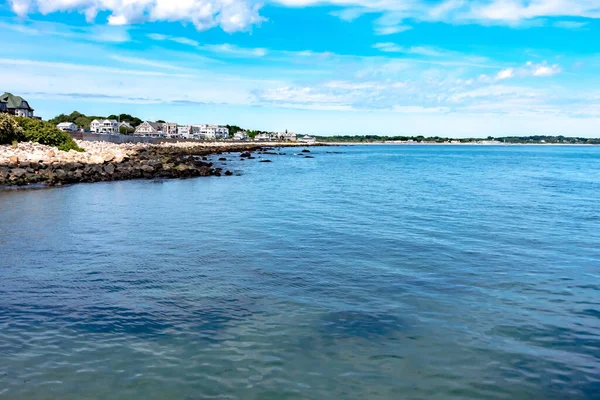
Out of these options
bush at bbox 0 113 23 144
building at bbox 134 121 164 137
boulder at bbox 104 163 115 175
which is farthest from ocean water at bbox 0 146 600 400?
building at bbox 134 121 164 137

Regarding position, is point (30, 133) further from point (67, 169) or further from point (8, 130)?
point (67, 169)

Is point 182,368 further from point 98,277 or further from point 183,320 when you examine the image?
point 98,277

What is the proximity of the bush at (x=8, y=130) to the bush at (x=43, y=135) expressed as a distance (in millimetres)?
1133

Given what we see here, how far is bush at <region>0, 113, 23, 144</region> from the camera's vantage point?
161ft

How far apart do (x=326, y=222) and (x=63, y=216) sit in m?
11.5

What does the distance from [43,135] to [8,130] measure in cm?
526

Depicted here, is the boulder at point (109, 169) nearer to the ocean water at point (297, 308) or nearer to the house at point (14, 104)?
the ocean water at point (297, 308)

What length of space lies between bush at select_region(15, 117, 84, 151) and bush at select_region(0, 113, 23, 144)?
1.13 m

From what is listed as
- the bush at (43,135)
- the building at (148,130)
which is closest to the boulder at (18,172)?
the bush at (43,135)

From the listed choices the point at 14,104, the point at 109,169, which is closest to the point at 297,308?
the point at 109,169

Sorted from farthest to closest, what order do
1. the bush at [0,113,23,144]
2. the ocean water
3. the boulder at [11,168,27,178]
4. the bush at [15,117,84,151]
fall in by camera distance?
the bush at [15,117,84,151]
the bush at [0,113,23,144]
the boulder at [11,168,27,178]
the ocean water

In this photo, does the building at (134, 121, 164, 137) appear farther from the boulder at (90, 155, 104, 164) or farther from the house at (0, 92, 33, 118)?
the boulder at (90, 155, 104, 164)

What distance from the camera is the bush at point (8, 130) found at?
49213mm

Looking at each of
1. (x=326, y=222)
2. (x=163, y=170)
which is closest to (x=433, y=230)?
(x=326, y=222)
